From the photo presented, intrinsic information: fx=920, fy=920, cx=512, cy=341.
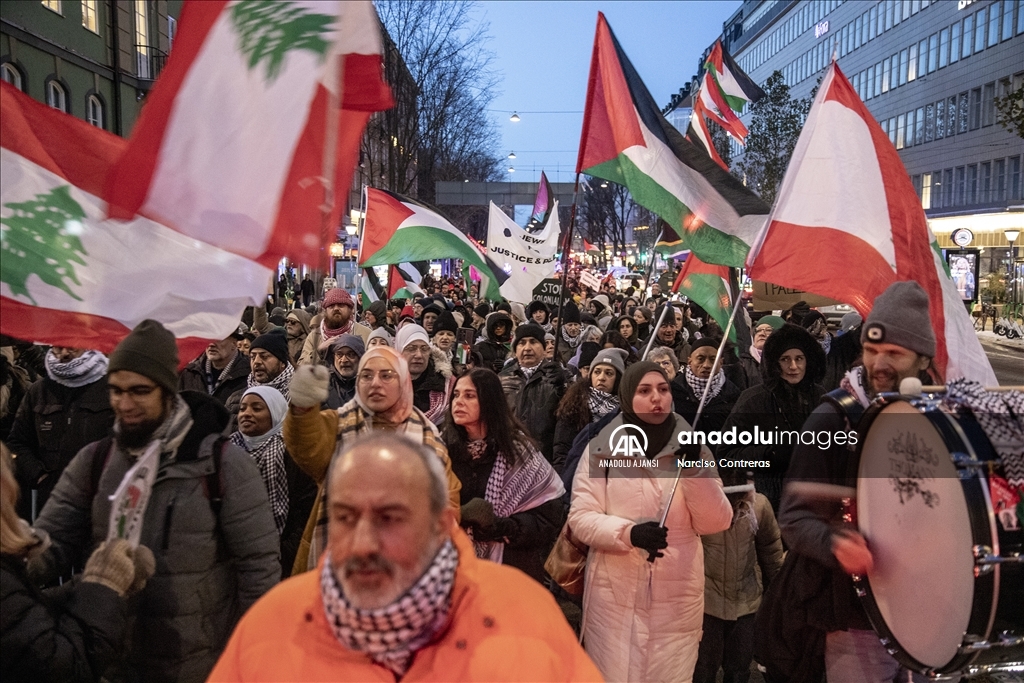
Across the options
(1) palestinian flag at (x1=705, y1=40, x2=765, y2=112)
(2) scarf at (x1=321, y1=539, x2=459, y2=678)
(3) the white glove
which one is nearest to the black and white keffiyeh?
(3) the white glove

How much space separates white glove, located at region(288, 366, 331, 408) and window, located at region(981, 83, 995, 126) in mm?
51499

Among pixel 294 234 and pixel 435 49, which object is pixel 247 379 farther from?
pixel 435 49

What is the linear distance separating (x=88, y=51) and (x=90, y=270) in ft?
80.7

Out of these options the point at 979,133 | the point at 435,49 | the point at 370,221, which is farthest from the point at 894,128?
the point at 370,221

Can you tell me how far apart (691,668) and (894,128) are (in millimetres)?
62635

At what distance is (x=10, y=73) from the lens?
66.9 feet

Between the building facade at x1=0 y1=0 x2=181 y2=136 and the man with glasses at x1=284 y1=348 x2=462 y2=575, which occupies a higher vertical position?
the building facade at x1=0 y1=0 x2=181 y2=136

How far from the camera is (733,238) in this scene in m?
5.67

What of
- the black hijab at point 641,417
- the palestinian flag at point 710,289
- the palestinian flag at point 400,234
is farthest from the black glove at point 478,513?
the palestinian flag at point 400,234

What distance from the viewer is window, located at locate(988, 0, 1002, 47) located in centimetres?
4562

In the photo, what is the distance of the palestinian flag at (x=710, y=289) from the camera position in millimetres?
6664

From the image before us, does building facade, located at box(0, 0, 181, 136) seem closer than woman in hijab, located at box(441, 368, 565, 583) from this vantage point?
No

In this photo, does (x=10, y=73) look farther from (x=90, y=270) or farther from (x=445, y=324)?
(x=90, y=270)

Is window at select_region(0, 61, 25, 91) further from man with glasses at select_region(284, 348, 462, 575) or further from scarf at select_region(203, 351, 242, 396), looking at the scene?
man with glasses at select_region(284, 348, 462, 575)
